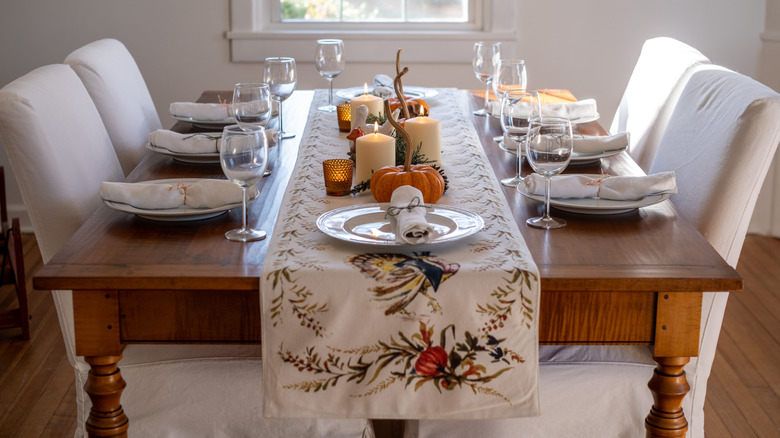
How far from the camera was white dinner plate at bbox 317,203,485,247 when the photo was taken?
4.73 ft

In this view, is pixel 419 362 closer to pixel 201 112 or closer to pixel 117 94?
→ pixel 201 112

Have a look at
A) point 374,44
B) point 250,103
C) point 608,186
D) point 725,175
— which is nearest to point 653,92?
point 725,175

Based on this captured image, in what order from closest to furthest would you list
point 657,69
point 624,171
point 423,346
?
point 423,346 < point 624,171 < point 657,69

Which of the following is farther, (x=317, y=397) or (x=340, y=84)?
(x=340, y=84)

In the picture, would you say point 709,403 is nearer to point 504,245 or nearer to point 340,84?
point 504,245

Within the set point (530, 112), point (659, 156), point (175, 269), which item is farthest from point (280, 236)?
point (659, 156)

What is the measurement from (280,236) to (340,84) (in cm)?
231

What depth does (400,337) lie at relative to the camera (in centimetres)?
134

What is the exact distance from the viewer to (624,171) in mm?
1974

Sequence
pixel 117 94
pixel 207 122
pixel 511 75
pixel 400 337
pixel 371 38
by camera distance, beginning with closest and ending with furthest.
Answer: pixel 400 337, pixel 511 75, pixel 207 122, pixel 117 94, pixel 371 38

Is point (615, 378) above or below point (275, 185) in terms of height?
below

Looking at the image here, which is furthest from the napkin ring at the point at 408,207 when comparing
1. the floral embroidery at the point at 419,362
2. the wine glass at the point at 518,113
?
the wine glass at the point at 518,113

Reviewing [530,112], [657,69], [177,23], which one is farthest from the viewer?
[177,23]

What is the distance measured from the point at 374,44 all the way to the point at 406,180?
6.96 feet
